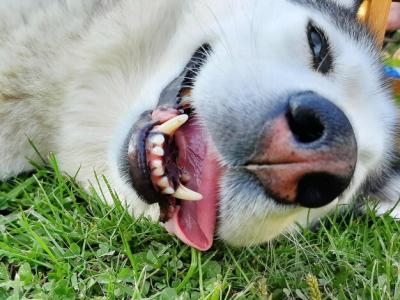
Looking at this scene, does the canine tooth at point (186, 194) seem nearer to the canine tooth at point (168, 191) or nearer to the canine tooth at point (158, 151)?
the canine tooth at point (168, 191)

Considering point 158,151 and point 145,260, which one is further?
point 145,260

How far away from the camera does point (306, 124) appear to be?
1.89 meters

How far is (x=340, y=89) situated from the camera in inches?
92.7

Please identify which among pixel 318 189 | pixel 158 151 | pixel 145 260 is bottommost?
pixel 145 260

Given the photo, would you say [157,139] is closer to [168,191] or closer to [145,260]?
[168,191]

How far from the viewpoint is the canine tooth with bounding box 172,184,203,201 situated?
6.52 ft

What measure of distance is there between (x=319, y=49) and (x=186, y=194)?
2.60ft

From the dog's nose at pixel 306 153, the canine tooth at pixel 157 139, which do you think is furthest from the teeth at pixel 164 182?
the dog's nose at pixel 306 153

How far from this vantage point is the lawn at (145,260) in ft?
6.76

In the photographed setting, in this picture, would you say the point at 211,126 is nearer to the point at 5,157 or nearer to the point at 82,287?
the point at 82,287

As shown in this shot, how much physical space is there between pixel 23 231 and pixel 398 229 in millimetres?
1518

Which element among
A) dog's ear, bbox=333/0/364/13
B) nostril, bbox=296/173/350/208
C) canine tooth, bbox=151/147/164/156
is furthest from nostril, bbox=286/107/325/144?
dog's ear, bbox=333/0/364/13

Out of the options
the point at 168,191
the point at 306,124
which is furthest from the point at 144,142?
the point at 306,124

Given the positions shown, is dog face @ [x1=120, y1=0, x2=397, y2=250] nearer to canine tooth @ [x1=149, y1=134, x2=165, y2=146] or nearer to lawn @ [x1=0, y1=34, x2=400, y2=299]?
canine tooth @ [x1=149, y1=134, x2=165, y2=146]
